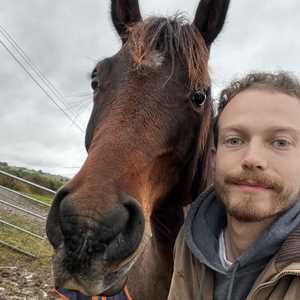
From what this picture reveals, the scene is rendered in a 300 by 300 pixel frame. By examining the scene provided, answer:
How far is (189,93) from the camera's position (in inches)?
110

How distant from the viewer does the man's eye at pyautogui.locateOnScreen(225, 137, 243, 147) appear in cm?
213

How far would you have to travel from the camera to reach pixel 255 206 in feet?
6.55

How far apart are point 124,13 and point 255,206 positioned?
2.62m

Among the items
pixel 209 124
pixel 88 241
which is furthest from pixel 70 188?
pixel 209 124

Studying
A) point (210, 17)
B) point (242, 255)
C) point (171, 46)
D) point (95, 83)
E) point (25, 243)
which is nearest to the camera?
point (242, 255)

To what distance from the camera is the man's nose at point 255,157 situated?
192 centimetres

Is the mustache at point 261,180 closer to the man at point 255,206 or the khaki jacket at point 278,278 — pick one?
the man at point 255,206

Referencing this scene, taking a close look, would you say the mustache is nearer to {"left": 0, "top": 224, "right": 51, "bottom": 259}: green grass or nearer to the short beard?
the short beard

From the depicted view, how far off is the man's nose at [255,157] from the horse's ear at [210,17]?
1.89 metres

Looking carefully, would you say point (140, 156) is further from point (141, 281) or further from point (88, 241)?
point (141, 281)

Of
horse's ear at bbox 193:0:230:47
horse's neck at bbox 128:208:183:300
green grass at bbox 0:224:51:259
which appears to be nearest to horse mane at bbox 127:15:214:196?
horse's ear at bbox 193:0:230:47

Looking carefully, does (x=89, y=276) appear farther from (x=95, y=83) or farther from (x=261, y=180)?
(x=95, y=83)

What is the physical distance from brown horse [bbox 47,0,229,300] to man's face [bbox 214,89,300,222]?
1.88 ft

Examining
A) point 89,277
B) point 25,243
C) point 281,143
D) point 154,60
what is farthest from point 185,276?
point 25,243
